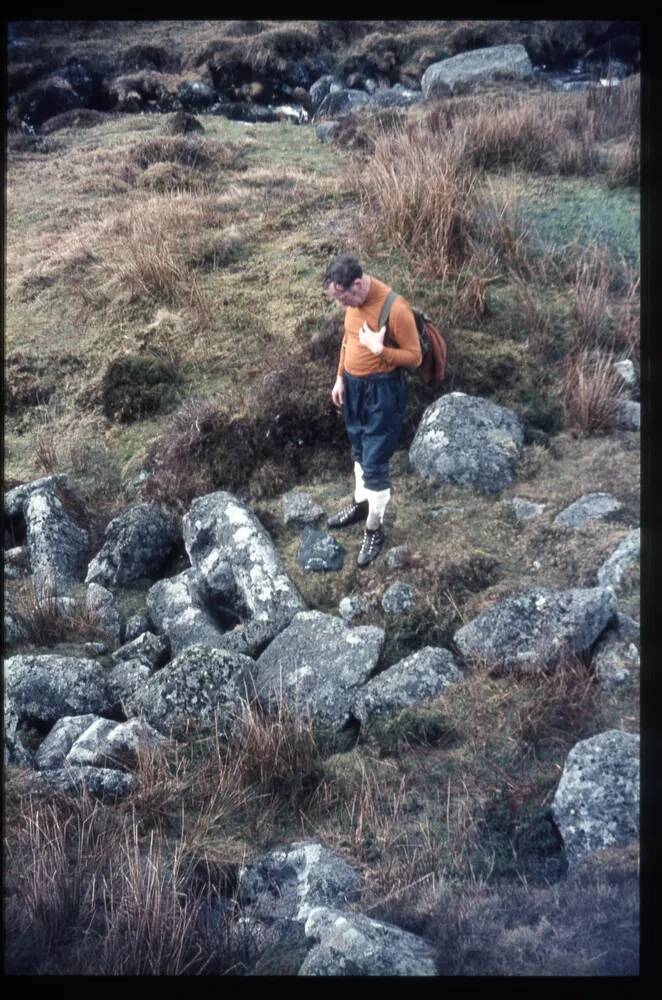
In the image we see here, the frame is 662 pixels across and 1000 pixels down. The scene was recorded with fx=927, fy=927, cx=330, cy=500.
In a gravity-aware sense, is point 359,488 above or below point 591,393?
below

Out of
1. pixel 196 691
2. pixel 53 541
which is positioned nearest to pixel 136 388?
pixel 53 541

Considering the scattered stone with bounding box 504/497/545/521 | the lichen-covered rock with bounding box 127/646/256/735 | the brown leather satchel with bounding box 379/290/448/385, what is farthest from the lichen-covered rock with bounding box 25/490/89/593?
the scattered stone with bounding box 504/497/545/521

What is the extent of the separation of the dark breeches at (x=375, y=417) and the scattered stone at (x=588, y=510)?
3.28 ft

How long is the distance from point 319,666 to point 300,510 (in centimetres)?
128

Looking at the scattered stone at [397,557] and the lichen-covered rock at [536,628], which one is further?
the scattered stone at [397,557]

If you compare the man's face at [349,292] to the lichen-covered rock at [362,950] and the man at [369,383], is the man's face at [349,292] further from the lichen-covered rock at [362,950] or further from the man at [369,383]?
the lichen-covered rock at [362,950]

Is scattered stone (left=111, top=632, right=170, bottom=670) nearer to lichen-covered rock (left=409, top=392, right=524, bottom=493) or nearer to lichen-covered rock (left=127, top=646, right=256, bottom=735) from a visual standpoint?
lichen-covered rock (left=127, top=646, right=256, bottom=735)

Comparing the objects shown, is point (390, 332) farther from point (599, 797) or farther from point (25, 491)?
point (25, 491)

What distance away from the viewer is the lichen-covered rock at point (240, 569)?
4.98 metres

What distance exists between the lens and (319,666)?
179 inches

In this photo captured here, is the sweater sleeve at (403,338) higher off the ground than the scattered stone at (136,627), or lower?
higher

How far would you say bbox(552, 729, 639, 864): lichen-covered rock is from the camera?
3438 millimetres

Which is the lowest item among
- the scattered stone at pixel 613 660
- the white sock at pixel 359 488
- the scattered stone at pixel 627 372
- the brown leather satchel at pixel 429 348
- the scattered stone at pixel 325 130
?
the scattered stone at pixel 613 660

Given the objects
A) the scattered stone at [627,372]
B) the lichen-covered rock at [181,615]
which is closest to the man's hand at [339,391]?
the lichen-covered rock at [181,615]
